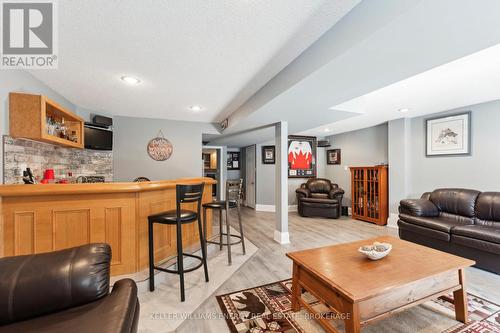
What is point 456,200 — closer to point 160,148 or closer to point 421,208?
point 421,208

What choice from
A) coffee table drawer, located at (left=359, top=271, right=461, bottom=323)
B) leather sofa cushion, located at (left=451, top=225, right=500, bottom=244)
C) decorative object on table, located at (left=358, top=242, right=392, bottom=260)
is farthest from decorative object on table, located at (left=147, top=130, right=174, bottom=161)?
leather sofa cushion, located at (left=451, top=225, right=500, bottom=244)

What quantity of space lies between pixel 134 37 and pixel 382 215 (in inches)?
211

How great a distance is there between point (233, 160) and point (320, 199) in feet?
12.0

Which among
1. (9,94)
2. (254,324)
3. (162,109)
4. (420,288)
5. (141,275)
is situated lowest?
(254,324)

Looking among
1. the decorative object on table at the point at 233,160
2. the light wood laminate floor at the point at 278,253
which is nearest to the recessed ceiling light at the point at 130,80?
the light wood laminate floor at the point at 278,253

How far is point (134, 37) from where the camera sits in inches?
68.1

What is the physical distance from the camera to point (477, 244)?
2645 millimetres

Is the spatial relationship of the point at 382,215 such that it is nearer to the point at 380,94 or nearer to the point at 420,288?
the point at 380,94

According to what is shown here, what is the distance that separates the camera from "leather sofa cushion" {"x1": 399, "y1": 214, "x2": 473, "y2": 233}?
3.03 metres

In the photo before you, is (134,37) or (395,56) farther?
(134,37)

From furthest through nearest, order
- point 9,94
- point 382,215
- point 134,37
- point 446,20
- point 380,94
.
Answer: point 382,215
point 380,94
point 9,94
point 134,37
point 446,20

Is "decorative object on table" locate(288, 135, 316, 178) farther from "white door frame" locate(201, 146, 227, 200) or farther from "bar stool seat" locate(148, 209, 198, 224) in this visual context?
"bar stool seat" locate(148, 209, 198, 224)

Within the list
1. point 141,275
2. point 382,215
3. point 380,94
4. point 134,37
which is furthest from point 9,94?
point 382,215

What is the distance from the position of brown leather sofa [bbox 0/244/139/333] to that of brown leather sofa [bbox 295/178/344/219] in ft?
16.2
